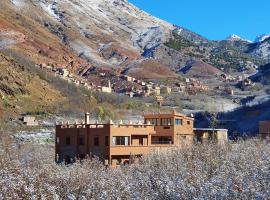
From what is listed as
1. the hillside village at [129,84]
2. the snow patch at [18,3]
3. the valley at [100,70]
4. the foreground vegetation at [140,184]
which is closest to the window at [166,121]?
the foreground vegetation at [140,184]

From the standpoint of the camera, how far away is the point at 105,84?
133 metres

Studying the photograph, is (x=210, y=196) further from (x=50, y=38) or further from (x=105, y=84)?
(x=50, y=38)

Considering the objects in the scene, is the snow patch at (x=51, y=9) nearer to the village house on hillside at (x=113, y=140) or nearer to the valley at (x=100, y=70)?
the valley at (x=100, y=70)

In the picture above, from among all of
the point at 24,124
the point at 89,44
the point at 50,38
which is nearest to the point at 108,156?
the point at 24,124

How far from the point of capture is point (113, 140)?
39000 millimetres

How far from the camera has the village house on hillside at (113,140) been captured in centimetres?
3862

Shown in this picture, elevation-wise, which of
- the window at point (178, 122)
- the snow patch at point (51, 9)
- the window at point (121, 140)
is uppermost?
the snow patch at point (51, 9)

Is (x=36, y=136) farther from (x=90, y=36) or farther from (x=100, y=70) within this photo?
(x=90, y=36)

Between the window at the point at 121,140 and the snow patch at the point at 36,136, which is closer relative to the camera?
Result: the window at the point at 121,140

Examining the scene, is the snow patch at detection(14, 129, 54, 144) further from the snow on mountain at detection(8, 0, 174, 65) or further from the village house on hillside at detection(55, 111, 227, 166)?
the snow on mountain at detection(8, 0, 174, 65)

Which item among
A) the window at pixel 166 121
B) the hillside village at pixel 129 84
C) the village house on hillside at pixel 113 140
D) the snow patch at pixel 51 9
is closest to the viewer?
the village house on hillside at pixel 113 140

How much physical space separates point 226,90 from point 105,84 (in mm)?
27177

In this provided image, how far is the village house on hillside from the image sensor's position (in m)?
38.6

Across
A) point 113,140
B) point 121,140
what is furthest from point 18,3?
point 113,140
